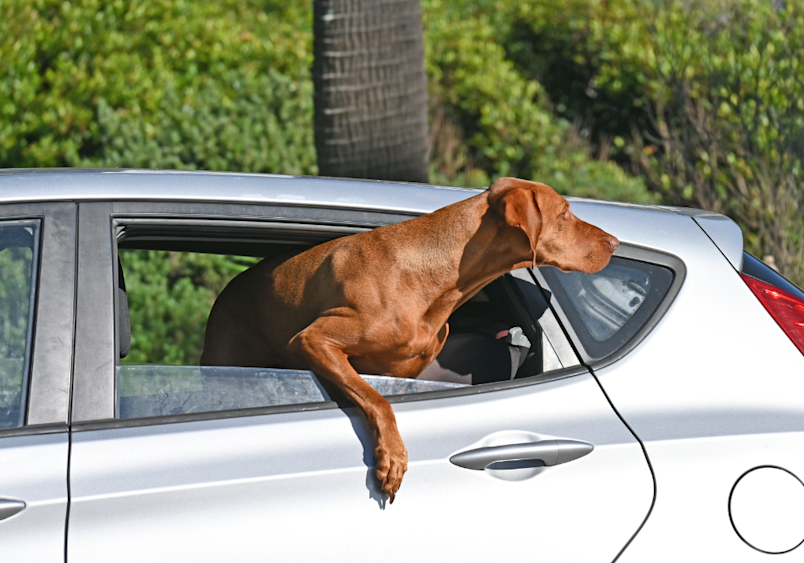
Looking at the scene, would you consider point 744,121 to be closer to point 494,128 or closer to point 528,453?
point 494,128

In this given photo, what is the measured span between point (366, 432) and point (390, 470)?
109mm

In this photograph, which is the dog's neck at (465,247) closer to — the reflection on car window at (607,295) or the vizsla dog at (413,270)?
the vizsla dog at (413,270)

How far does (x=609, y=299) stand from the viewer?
2.13 meters

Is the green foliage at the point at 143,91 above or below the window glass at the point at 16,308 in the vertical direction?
above

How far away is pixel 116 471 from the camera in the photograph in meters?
1.64

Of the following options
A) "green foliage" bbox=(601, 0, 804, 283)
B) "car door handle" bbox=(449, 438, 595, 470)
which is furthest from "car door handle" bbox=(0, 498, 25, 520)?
"green foliage" bbox=(601, 0, 804, 283)

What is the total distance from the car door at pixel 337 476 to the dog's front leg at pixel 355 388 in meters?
0.03

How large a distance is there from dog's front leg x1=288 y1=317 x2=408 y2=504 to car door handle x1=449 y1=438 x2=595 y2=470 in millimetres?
133

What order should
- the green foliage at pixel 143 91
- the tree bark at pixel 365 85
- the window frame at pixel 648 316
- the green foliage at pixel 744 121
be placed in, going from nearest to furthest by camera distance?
1. the window frame at pixel 648 316
2. the tree bark at pixel 365 85
3. the green foliage at pixel 744 121
4. the green foliage at pixel 143 91

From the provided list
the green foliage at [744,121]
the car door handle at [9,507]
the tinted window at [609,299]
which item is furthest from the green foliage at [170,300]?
the green foliage at [744,121]

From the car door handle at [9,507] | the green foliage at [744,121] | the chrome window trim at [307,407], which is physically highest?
the green foliage at [744,121]

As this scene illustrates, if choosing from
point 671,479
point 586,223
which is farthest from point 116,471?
point 586,223

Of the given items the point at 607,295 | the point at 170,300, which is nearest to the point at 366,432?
the point at 607,295

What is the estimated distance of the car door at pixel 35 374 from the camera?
159 cm
